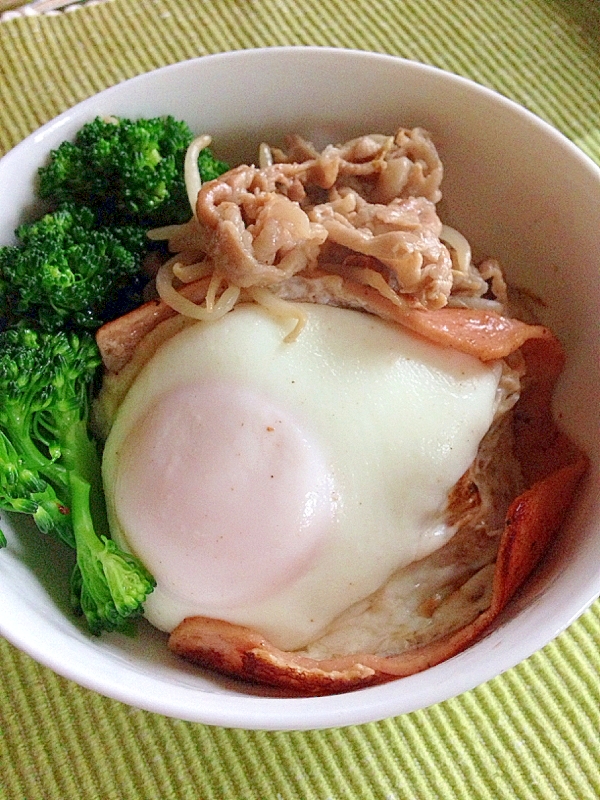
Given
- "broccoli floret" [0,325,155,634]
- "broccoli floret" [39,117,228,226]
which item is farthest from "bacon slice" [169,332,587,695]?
"broccoli floret" [39,117,228,226]

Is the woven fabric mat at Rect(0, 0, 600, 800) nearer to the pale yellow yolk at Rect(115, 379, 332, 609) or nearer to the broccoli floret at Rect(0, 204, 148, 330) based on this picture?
the pale yellow yolk at Rect(115, 379, 332, 609)

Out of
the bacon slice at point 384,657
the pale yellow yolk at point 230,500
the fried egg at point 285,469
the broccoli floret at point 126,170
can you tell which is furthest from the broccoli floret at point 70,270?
the bacon slice at point 384,657

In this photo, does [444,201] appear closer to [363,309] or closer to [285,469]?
[363,309]

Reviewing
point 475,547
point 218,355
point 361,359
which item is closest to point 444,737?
point 475,547

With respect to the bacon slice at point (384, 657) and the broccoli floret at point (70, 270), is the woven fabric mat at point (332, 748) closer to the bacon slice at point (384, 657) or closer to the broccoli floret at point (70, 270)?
the bacon slice at point (384, 657)

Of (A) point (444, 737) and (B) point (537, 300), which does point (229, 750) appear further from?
(B) point (537, 300)

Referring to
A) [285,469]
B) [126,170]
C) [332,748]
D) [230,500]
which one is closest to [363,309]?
[285,469]

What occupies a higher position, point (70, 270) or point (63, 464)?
point (70, 270)
